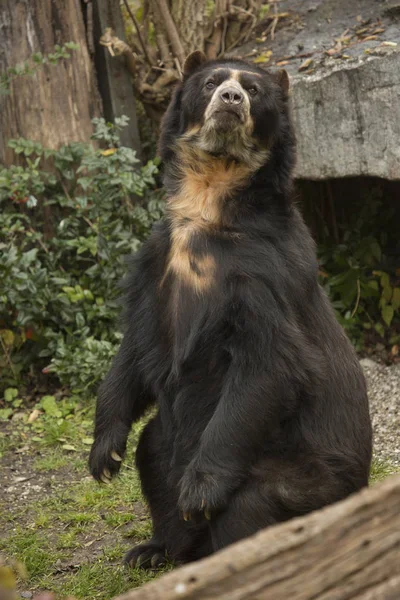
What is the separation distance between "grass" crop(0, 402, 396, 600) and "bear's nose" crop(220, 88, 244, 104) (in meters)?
2.22

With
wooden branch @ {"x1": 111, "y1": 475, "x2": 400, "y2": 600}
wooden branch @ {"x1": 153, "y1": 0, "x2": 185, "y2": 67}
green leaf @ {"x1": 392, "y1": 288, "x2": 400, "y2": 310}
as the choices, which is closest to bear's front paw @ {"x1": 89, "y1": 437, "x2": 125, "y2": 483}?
wooden branch @ {"x1": 111, "y1": 475, "x2": 400, "y2": 600}

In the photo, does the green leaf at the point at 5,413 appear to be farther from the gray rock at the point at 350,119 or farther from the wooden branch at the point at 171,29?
the wooden branch at the point at 171,29

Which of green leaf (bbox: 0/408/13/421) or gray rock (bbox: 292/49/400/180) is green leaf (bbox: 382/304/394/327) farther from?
green leaf (bbox: 0/408/13/421)

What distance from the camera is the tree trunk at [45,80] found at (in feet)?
22.3

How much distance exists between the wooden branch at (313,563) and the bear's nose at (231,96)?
7.98ft

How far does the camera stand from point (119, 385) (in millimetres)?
4488

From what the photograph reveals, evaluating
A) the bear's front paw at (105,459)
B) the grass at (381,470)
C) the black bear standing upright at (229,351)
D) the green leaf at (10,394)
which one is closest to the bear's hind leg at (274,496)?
the black bear standing upright at (229,351)

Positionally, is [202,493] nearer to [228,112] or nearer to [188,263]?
[188,263]

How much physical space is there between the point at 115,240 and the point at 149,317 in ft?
8.31

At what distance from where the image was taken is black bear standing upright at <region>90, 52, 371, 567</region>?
3.86 m

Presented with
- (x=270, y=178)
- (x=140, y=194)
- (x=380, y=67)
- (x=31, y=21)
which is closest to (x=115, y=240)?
(x=140, y=194)

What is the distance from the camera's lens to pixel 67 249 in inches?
272

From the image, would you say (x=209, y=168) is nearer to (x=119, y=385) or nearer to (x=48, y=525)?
(x=119, y=385)

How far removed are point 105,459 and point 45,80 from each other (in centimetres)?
346
